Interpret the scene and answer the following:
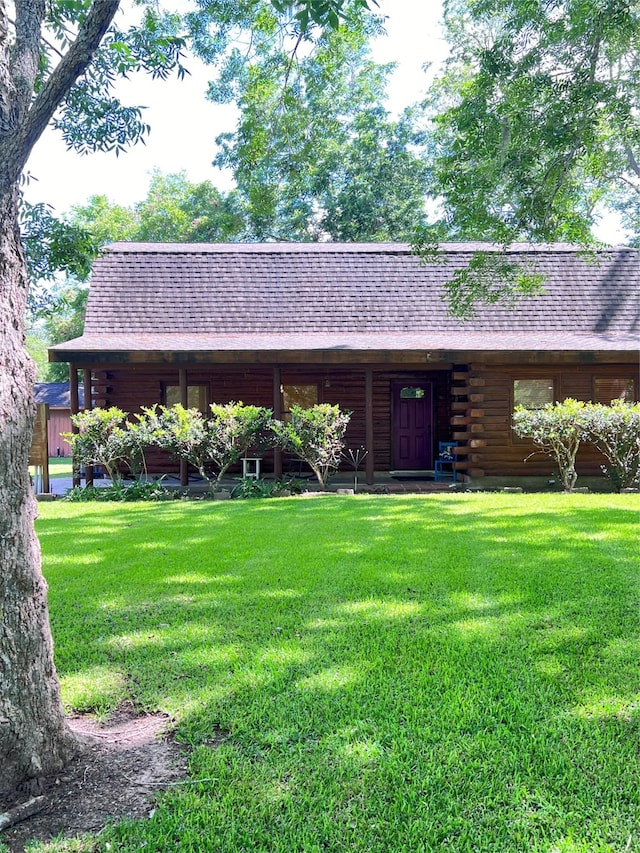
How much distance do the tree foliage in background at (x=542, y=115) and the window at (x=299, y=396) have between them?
254 inches

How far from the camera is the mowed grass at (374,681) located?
2.40 meters

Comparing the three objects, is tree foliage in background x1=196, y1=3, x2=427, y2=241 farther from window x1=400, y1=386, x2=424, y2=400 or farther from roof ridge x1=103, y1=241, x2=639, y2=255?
window x1=400, y1=386, x2=424, y2=400

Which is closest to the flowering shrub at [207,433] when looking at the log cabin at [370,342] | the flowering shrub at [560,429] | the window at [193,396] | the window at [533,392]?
the log cabin at [370,342]

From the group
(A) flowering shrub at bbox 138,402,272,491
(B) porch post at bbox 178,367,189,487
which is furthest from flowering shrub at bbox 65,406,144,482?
(B) porch post at bbox 178,367,189,487

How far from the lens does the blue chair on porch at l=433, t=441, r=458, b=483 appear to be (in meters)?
14.5

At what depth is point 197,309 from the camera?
15.8 m

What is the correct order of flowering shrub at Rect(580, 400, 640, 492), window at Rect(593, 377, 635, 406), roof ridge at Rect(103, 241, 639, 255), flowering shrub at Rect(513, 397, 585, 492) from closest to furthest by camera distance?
flowering shrub at Rect(580, 400, 640, 492) < flowering shrub at Rect(513, 397, 585, 492) < window at Rect(593, 377, 635, 406) < roof ridge at Rect(103, 241, 639, 255)

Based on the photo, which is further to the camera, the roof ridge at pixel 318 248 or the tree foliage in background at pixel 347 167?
the roof ridge at pixel 318 248

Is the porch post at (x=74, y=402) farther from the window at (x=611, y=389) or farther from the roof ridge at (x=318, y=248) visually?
the window at (x=611, y=389)

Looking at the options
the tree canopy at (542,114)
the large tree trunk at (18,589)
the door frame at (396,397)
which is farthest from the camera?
the door frame at (396,397)

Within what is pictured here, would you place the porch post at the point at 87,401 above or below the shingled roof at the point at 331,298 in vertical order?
below

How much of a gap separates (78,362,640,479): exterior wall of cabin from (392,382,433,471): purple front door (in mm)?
166

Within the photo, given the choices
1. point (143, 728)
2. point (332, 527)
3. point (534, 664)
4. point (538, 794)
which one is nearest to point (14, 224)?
point (143, 728)

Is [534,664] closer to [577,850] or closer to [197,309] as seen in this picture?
[577,850]
